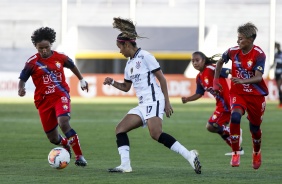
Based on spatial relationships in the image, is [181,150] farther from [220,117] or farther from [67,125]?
[220,117]

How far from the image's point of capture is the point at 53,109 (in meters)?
13.7

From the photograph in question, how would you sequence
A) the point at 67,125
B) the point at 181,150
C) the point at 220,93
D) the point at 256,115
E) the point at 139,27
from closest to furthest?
1. the point at 181,150
2. the point at 256,115
3. the point at 67,125
4. the point at 220,93
5. the point at 139,27

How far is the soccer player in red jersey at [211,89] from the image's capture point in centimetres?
1577

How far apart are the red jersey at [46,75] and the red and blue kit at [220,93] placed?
318cm

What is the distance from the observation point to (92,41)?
57.3 m

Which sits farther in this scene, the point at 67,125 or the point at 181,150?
the point at 67,125

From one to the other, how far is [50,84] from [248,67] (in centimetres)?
303

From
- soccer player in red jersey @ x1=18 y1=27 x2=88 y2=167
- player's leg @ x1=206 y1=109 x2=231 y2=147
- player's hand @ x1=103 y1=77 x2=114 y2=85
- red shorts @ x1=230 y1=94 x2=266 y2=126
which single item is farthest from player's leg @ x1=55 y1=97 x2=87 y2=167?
player's leg @ x1=206 y1=109 x2=231 y2=147

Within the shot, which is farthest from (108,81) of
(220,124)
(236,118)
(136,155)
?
(220,124)

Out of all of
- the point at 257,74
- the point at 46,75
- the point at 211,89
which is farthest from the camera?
the point at 211,89

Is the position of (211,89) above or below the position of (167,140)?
above

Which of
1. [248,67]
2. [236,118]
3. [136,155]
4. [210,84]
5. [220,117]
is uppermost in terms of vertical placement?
[248,67]

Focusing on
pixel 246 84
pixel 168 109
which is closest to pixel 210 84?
pixel 246 84

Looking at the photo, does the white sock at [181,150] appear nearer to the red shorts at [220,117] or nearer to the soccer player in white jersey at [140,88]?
the soccer player in white jersey at [140,88]
